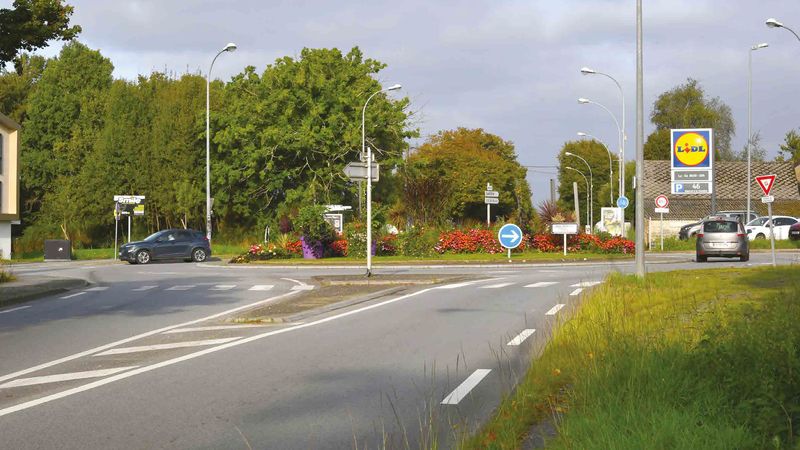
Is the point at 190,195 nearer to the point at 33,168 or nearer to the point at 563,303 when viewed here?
the point at 33,168

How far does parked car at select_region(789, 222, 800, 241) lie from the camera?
156ft

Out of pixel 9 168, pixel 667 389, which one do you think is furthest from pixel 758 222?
pixel 667 389

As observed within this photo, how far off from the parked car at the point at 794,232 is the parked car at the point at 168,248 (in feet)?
98.1

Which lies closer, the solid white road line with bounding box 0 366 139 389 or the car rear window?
the solid white road line with bounding box 0 366 139 389

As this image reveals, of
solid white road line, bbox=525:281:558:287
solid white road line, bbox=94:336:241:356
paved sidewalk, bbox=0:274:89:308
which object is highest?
paved sidewalk, bbox=0:274:89:308

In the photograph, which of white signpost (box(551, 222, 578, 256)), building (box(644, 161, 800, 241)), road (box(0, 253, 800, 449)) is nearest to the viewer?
road (box(0, 253, 800, 449))

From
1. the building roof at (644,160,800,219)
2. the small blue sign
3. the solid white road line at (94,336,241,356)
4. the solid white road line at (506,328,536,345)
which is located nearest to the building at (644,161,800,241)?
the building roof at (644,160,800,219)

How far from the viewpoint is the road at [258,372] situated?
615 cm

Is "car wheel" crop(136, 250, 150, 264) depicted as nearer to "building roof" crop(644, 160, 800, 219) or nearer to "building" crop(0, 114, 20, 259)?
"building" crop(0, 114, 20, 259)

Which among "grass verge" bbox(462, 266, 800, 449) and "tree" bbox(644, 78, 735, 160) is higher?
"tree" bbox(644, 78, 735, 160)

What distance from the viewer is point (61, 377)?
28.2 ft

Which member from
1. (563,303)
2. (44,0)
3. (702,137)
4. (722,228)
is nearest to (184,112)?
(702,137)

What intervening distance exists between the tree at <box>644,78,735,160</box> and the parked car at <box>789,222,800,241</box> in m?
44.8

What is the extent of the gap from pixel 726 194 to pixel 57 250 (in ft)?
168
